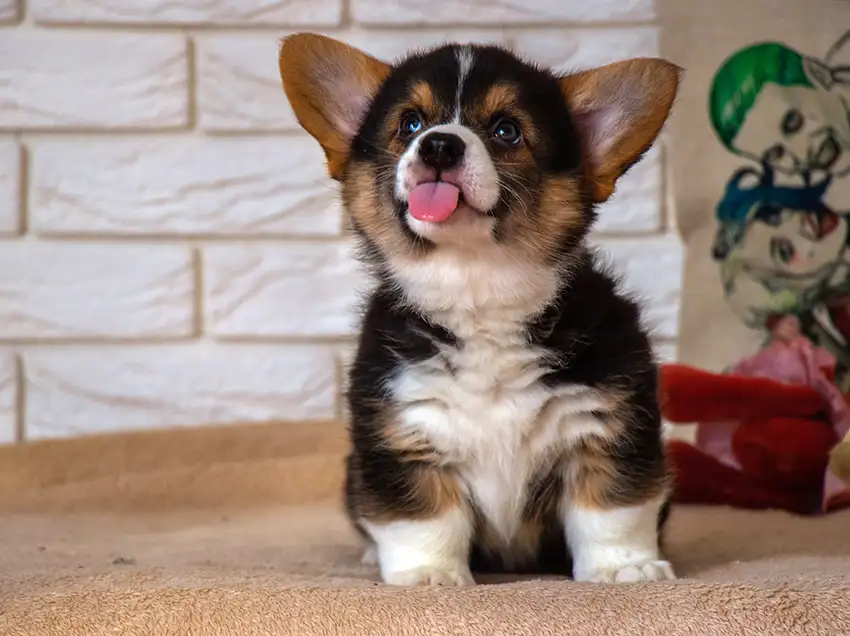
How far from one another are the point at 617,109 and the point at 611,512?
524mm

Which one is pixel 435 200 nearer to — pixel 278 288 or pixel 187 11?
pixel 278 288

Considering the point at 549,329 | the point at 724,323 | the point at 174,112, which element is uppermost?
the point at 174,112

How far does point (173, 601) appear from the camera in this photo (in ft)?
3.14

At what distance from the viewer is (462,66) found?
1.30 meters

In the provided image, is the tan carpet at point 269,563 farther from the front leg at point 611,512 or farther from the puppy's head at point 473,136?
the puppy's head at point 473,136

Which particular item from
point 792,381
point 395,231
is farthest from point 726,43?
point 395,231

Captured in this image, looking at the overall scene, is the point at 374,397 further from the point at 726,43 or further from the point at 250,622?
the point at 726,43

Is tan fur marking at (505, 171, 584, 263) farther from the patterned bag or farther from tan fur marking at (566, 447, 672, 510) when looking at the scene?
the patterned bag

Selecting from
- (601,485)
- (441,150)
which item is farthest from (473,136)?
(601,485)

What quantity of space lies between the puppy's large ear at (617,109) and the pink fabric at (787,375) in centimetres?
65

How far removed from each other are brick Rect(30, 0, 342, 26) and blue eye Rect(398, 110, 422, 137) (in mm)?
913

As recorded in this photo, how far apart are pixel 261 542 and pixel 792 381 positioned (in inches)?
38.8

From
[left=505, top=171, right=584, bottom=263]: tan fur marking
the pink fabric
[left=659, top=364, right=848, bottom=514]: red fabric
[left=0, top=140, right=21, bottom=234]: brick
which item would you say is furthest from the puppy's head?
[left=0, top=140, right=21, bottom=234]: brick

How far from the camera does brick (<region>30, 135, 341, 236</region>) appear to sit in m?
2.19
